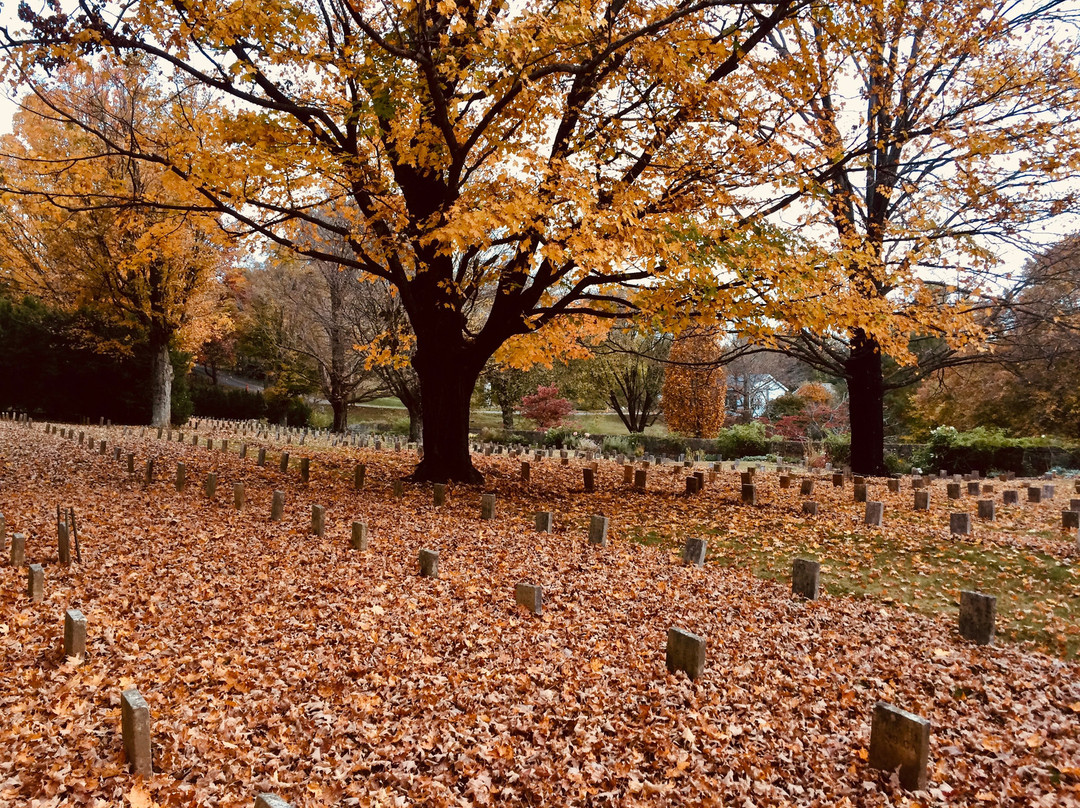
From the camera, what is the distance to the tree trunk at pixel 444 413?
36.9 ft

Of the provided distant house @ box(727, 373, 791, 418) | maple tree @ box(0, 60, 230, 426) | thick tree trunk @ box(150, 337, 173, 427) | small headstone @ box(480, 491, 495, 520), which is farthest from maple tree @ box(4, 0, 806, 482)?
distant house @ box(727, 373, 791, 418)

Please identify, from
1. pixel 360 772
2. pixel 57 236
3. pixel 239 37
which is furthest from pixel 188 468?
pixel 57 236

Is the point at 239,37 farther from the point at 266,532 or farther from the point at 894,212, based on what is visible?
the point at 894,212

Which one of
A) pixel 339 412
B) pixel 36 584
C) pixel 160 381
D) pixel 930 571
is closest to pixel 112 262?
pixel 160 381

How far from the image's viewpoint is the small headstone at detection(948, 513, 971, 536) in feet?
26.3

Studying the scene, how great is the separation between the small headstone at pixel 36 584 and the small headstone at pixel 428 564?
10.1 feet

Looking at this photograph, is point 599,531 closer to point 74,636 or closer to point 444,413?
point 444,413

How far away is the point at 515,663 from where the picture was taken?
15.1 ft

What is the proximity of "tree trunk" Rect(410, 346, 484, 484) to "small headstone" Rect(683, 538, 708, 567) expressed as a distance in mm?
5010

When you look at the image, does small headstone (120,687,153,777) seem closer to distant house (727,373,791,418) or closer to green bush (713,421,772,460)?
green bush (713,421,772,460)

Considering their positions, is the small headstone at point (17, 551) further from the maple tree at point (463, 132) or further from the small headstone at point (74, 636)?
the maple tree at point (463, 132)

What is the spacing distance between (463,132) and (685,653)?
9529 mm

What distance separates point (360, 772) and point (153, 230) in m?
9.88

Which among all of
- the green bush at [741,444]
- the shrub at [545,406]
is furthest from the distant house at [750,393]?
the shrub at [545,406]
